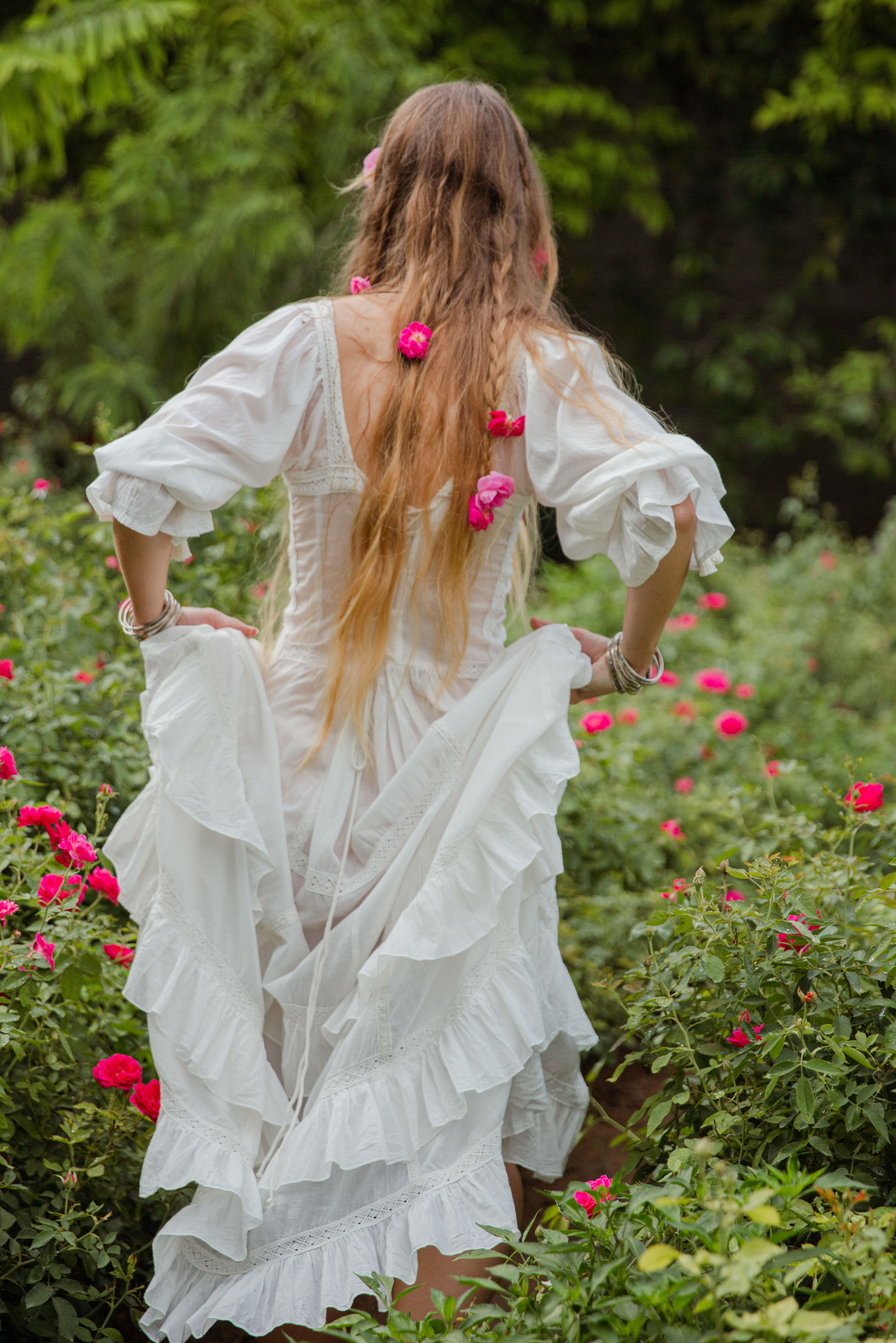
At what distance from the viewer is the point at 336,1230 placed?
1.43 metres

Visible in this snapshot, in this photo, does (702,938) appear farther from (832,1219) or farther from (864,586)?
(864,586)

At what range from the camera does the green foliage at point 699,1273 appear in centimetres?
96

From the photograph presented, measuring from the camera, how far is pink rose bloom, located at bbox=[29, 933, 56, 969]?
1516 mm

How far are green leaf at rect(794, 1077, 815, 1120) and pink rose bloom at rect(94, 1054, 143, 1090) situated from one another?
34.9 inches

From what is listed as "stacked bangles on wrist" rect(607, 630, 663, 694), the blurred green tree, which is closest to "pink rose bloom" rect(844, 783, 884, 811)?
"stacked bangles on wrist" rect(607, 630, 663, 694)

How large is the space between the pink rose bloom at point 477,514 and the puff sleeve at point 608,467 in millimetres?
79

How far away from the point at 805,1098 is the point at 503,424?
939mm

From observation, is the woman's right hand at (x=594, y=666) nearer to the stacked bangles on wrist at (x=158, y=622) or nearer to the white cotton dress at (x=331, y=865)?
the white cotton dress at (x=331, y=865)

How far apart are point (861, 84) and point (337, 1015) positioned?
5.40m

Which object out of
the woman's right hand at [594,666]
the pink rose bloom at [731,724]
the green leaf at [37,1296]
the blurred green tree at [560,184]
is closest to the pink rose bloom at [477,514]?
the woman's right hand at [594,666]

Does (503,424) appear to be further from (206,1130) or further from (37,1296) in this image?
(37,1296)

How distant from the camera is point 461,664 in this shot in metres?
1.64

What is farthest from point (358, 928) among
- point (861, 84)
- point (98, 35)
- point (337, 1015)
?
point (861, 84)

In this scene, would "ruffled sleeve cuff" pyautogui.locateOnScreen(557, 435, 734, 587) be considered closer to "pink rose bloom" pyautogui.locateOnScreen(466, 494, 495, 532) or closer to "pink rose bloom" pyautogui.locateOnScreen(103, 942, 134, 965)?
"pink rose bloom" pyautogui.locateOnScreen(466, 494, 495, 532)
